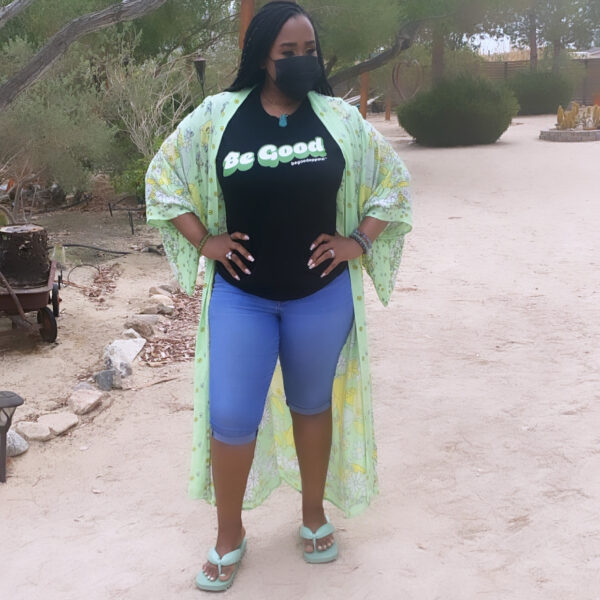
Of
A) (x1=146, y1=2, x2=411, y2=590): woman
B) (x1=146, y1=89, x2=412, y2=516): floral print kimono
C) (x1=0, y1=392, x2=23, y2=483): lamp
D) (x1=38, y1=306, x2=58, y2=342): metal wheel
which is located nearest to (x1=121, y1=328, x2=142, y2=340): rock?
(x1=38, y1=306, x2=58, y2=342): metal wheel

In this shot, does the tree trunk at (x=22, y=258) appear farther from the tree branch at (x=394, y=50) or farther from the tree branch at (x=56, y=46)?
the tree branch at (x=394, y=50)

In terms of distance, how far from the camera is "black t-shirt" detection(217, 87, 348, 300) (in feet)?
7.70

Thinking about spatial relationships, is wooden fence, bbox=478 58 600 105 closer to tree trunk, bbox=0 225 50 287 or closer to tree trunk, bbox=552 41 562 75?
tree trunk, bbox=552 41 562 75

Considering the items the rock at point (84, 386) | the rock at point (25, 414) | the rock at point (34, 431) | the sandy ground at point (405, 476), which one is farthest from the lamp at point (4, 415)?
the rock at point (84, 386)

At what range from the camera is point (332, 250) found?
2.46 meters

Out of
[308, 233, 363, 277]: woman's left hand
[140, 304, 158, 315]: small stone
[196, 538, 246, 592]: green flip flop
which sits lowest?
[140, 304, 158, 315]: small stone

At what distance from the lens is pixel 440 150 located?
711 inches

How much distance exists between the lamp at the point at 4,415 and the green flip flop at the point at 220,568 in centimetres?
116

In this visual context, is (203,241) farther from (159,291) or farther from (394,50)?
(394,50)

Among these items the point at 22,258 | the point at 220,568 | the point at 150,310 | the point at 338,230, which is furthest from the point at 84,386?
the point at 338,230

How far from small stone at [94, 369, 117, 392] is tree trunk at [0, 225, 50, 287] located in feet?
3.20

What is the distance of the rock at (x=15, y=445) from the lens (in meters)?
3.79

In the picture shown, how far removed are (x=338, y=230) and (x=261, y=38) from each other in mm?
593

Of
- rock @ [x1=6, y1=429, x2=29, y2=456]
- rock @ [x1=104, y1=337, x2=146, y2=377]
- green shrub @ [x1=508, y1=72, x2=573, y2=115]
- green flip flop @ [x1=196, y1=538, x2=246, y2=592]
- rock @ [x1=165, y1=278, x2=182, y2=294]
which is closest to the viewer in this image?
green flip flop @ [x1=196, y1=538, x2=246, y2=592]
